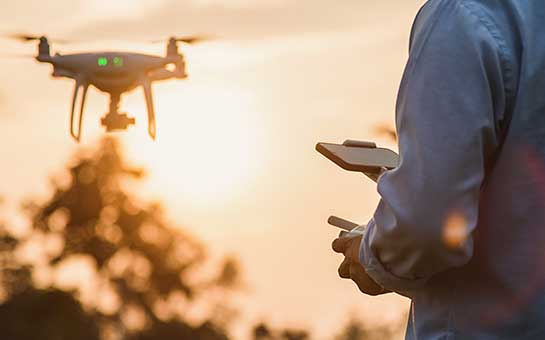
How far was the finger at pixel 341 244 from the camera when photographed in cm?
374

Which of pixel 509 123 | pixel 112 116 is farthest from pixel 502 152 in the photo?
pixel 112 116

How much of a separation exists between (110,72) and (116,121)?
0.27 metres

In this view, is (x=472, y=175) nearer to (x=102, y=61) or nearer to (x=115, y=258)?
(x=102, y=61)

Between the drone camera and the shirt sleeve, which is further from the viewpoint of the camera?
the drone camera

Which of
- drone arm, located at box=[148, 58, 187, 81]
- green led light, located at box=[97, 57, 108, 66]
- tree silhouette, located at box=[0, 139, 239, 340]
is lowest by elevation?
tree silhouette, located at box=[0, 139, 239, 340]

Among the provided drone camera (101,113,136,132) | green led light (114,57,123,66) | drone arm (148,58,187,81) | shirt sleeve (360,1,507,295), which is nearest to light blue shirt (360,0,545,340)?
shirt sleeve (360,1,507,295)

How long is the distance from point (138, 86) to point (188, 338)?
50.4 m

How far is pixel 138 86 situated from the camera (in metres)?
5.37

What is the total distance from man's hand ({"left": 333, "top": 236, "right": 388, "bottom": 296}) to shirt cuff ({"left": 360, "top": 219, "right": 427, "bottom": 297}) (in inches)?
3.5

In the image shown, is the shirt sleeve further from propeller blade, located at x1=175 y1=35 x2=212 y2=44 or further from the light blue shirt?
propeller blade, located at x1=175 y1=35 x2=212 y2=44

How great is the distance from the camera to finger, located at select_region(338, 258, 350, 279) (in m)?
3.73

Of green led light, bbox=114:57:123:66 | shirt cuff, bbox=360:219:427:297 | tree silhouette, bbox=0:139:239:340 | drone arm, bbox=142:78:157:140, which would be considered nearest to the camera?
shirt cuff, bbox=360:219:427:297

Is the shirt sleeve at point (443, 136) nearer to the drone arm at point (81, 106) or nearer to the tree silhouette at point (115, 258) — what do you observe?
the drone arm at point (81, 106)

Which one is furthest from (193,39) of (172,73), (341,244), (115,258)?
(115,258)
